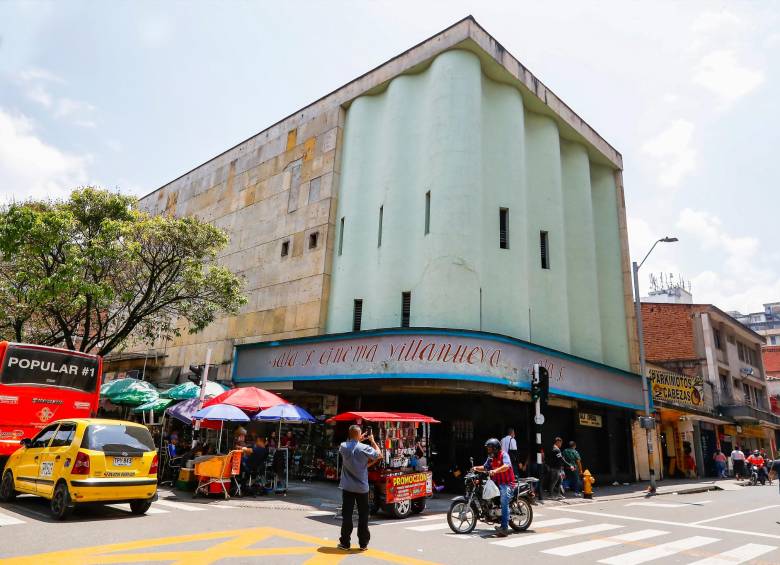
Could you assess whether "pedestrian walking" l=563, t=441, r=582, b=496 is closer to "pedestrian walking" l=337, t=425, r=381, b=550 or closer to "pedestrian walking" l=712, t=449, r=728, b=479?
"pedestrian walking" l=337, t=425, r=381, b=550

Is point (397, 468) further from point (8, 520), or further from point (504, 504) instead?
point (8, 520)

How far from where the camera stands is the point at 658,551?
8695 millimetres

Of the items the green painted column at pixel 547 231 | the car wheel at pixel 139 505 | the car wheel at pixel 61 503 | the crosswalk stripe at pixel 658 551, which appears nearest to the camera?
the crosswalk stripe at pixel 658 551

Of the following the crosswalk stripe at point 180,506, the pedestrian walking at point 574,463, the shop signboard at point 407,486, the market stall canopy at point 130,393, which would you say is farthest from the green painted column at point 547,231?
the market stall canopy at point 130,393

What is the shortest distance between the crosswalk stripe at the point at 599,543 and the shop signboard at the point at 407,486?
4.00m

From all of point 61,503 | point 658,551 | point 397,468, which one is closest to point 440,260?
point 397,468

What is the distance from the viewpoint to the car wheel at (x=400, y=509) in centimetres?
1165

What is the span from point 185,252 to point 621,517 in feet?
56.8

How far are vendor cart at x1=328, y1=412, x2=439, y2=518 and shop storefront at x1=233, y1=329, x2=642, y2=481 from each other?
299cm

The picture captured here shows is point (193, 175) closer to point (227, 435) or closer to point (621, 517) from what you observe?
point (227, 435)

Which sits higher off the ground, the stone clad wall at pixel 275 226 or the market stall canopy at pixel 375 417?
the stone clad wall at pixel 275 226

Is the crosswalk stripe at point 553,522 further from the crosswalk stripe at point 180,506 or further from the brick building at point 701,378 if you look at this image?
the brick building at point 701,378

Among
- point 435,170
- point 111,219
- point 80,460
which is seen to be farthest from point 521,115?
point 80,460

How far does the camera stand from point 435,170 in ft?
63.2
